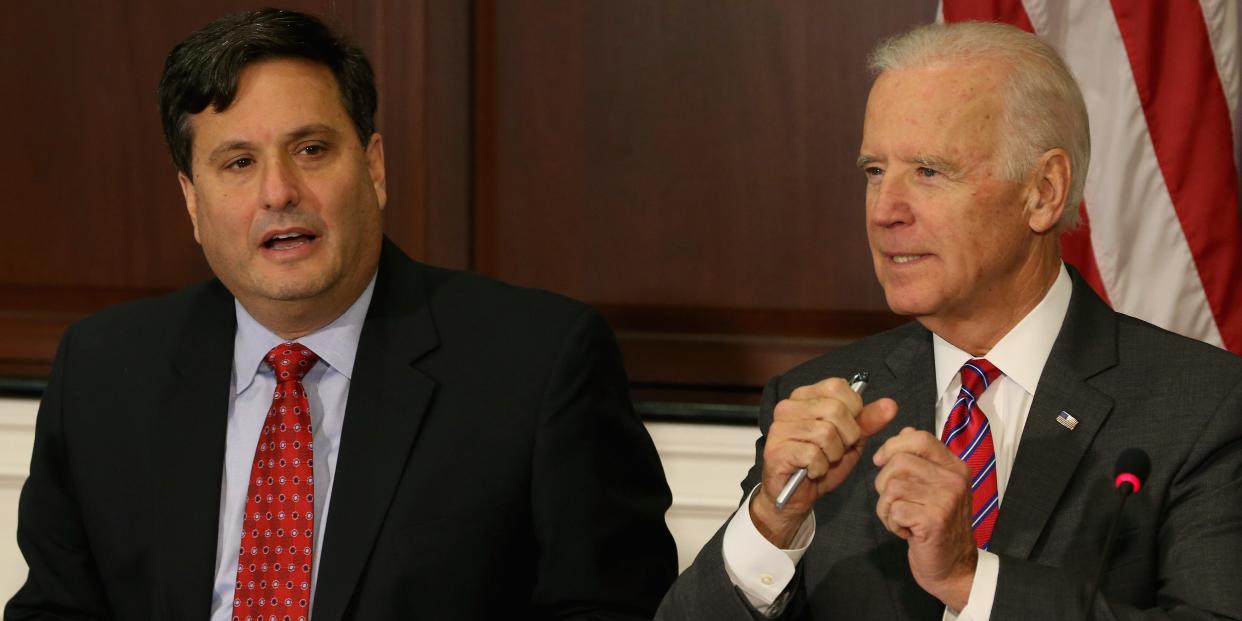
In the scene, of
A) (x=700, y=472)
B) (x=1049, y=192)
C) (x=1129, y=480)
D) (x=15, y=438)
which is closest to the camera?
(x=1129, y=480)

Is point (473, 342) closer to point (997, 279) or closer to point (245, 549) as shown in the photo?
point (245, 549)

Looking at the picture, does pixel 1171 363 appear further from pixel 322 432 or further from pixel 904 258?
pixel 322 432

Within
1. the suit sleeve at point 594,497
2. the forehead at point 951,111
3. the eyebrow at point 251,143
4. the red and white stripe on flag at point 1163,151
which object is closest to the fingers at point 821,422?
the forehead at point 951,111

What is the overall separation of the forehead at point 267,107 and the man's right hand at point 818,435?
924 millimetres


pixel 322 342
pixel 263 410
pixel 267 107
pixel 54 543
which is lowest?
pixel 54 543

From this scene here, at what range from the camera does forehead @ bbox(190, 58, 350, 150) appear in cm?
211

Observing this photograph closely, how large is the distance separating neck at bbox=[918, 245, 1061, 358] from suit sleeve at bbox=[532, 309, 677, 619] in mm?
529

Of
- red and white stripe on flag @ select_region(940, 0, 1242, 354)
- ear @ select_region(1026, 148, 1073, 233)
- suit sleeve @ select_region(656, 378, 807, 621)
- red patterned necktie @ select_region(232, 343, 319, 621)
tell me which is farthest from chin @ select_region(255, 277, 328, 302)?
red and white stripe on flag @ select_region(940, 0, 1242, 354)

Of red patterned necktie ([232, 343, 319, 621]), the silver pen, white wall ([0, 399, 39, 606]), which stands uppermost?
the silver pen

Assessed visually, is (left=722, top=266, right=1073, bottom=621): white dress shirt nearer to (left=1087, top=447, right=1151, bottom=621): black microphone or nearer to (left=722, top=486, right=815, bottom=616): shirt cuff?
(left=722, top=486, right=815, bottom=616): shirt cuff

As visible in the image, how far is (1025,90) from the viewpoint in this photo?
1786 millimetres

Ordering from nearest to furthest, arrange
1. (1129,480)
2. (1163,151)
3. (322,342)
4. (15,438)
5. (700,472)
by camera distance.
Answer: (1129,480) < (322,342) < (1163,151) < (700,472) < (15,438)

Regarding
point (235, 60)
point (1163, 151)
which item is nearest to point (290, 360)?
point (235, 60)

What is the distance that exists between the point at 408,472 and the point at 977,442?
838 millimetres
